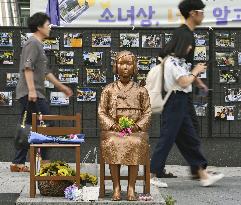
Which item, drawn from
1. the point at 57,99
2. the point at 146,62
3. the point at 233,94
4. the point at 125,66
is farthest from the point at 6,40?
the point at 125,66

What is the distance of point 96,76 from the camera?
1126 centimetres

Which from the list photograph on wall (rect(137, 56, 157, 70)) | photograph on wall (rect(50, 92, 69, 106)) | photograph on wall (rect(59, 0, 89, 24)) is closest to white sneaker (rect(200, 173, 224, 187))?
photograph on wall (rect(137, 56, 157, 70))

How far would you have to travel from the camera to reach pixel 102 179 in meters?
5.79

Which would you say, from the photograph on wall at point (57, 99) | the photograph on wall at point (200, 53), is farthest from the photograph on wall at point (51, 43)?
the photograph on wall at point (200, 53)

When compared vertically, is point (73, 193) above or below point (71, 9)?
below

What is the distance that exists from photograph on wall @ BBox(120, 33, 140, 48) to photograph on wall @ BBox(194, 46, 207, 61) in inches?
36.3

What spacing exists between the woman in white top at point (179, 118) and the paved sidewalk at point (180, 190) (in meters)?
0.18

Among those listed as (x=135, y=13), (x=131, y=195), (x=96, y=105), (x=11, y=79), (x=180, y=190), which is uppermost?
(x=135, y=13)

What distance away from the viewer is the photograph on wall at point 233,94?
11461 mm

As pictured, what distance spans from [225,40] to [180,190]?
477 centimetres

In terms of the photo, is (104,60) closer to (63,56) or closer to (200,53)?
(63,56)

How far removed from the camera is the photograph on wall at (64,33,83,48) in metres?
11.1

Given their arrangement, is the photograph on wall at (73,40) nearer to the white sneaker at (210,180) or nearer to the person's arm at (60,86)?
the person's arm at (60,86)

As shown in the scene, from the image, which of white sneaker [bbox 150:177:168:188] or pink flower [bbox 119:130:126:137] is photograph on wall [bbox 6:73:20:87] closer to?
white sneaker [bbox 150:177:168:188]
